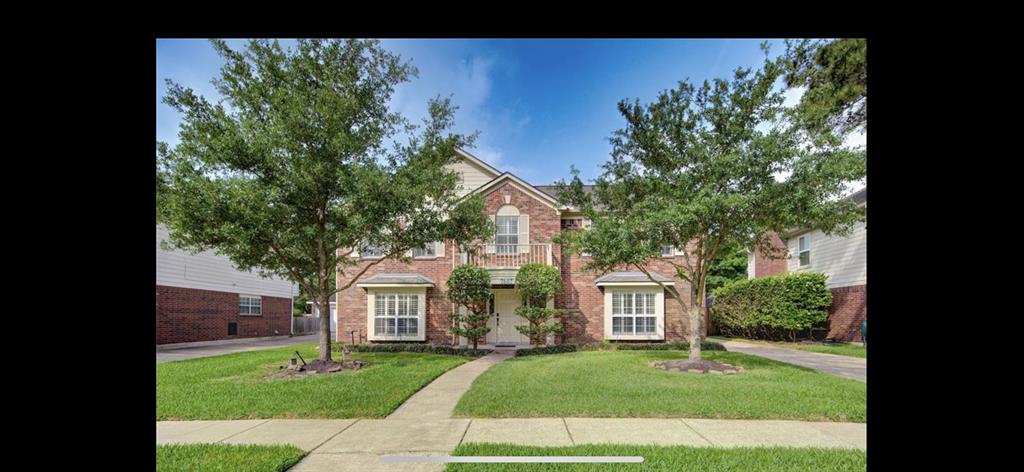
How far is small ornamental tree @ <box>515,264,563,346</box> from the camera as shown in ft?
40.3

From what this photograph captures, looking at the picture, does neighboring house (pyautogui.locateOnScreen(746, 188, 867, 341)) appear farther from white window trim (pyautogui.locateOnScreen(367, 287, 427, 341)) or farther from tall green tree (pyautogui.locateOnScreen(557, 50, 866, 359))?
white window trim (pyautogui.locateOnScreen(367, 287, 427, 341))

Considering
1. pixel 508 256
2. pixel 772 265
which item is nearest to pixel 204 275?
pixel 508 256

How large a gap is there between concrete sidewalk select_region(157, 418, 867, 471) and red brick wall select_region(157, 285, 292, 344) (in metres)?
11.5

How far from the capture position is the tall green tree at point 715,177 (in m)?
7.41

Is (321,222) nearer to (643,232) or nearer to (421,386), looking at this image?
(421,386)

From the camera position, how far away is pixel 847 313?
1357 cm

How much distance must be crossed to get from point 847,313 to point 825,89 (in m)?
9.51

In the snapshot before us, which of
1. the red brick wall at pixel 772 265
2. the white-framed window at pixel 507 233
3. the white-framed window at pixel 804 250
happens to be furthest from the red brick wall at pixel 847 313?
the white-framed window at pixel 507 233

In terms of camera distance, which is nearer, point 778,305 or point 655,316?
point 655,316

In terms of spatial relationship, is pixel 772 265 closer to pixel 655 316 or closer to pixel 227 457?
pixel 655 316

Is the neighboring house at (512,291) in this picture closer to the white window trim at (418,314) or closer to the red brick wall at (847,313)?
the white window trim at (418,314)

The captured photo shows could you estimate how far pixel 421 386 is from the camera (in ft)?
23.6

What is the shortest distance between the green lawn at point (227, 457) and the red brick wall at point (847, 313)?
1446 centimetres
